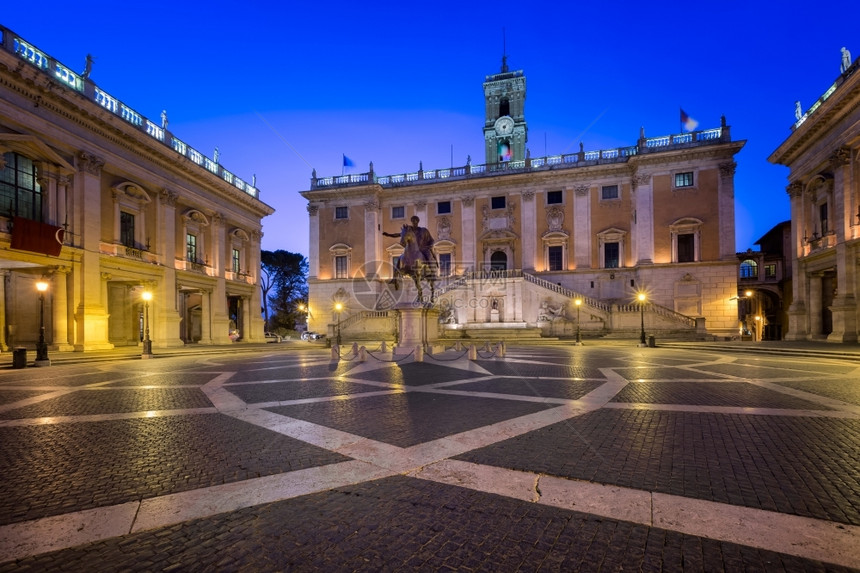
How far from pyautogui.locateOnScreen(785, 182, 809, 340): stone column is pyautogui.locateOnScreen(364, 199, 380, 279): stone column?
28.2 metres

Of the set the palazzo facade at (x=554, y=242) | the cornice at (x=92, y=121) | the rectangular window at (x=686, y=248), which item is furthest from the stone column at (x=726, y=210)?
the cornice at (x=92, y=121)

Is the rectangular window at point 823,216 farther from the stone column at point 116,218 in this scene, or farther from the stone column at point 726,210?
the stone column at point 116,218

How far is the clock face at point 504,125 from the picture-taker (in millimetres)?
61531

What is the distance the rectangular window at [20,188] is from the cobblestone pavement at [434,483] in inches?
620

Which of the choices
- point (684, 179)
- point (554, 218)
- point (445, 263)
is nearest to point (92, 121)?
point (445, 263)

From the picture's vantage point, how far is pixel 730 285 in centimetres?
3209

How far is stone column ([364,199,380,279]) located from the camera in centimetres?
4116

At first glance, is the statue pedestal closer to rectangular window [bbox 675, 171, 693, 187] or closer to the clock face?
rectangular window [bbox 675, 171, 693, 187]

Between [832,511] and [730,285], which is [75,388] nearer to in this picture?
[832,511]

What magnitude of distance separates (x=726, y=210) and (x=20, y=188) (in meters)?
44.7

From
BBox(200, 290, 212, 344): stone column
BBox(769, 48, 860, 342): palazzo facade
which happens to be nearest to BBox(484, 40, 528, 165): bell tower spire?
BBox(769, 48, 860, 342): palazzo facade

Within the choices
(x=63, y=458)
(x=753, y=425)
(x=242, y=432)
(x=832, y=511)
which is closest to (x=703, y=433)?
(x=753, y=425)

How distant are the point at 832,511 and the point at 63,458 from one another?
714 centimetres

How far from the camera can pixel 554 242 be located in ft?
123
